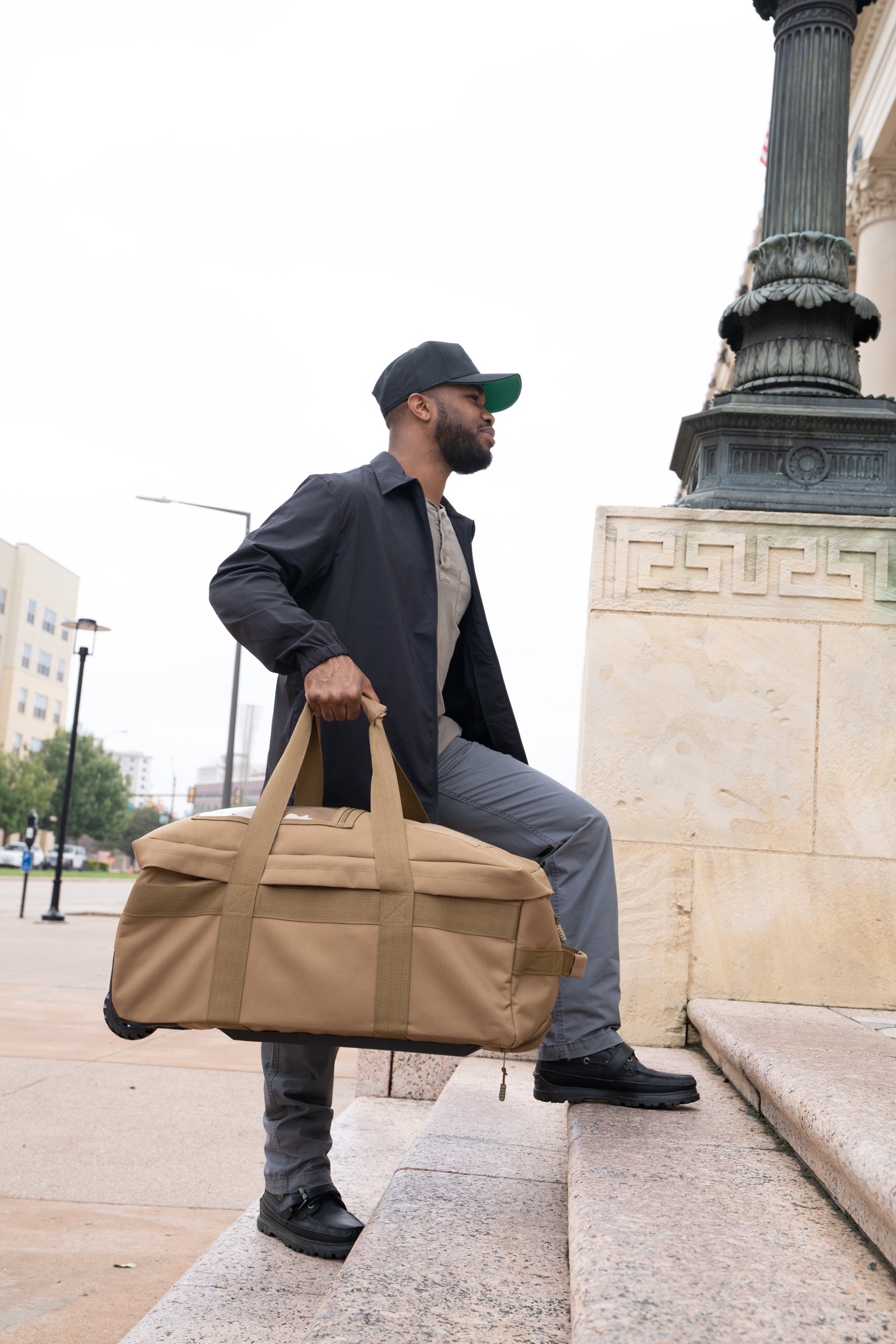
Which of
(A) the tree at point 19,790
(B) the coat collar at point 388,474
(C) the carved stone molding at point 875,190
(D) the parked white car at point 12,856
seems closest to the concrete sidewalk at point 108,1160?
(B) the coat collar at point 388,474

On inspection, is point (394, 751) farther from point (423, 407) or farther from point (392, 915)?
point (423, 407)

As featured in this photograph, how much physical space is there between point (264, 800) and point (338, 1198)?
3.69 ft

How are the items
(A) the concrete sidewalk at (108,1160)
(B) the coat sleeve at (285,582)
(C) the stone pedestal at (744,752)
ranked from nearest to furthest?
(B) the coat sleeve at (285,582) → (A) the concrete sidewalk at (108,1160) → (C) the stone pedestal at (744,752)

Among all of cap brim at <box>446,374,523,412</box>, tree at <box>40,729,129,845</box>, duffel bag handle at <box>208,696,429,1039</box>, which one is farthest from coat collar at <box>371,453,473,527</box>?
tree at <box>40,729,129,845</box>

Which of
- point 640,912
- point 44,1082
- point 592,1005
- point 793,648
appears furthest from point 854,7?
point 44,1082

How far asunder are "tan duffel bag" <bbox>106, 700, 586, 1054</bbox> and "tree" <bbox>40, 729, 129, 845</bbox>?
264 feet

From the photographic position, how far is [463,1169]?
2.87m

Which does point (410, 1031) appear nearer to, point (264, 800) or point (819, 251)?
point (264, 800)

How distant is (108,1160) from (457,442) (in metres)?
3.06

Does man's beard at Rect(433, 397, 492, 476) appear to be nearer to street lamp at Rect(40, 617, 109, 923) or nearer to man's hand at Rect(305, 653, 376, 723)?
man's hand at Rect(305, 653, 376, 723)

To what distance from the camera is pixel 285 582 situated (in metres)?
2.88

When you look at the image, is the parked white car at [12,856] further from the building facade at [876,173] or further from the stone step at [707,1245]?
the stone step at [707,1245]

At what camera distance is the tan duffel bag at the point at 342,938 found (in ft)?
7.30

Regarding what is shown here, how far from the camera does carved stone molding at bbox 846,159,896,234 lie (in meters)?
16.2
